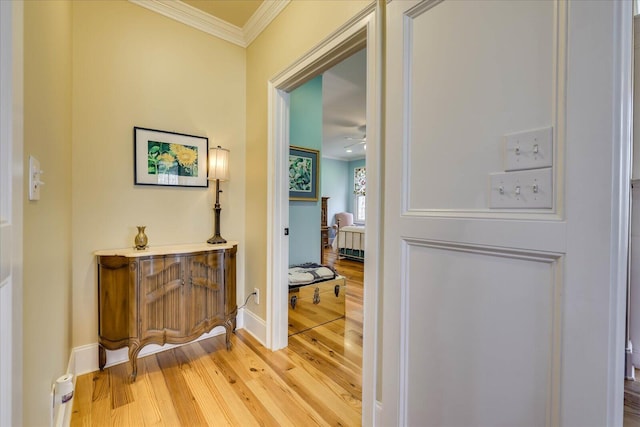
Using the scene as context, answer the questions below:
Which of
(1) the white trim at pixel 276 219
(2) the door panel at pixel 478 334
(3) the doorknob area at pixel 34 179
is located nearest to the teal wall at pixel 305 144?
(1) the white trim at pixel 276 219

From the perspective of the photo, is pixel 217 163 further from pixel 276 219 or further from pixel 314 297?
pixel 314 297

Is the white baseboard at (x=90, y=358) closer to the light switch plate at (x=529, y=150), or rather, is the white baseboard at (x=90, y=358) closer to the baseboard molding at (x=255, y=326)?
the baseboard molding at (x=255, y=326)

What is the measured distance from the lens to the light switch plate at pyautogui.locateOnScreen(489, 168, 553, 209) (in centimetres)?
80

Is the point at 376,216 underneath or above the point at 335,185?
underneath

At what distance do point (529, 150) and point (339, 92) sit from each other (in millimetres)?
3460

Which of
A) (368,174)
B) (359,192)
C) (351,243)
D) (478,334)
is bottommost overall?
(351,243)

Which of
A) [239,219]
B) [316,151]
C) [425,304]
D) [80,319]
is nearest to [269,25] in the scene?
[316,151]

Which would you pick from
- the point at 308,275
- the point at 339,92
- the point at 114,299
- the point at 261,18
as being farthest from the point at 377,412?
the point at 339,92

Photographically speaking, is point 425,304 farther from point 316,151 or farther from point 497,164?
point 316,151

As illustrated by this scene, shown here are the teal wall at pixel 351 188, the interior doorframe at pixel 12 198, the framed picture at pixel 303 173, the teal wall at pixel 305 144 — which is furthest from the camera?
the teal wall at pixel 351 188

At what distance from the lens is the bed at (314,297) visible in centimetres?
269

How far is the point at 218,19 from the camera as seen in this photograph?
2.33 metres

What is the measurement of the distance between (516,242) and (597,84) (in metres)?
0.45

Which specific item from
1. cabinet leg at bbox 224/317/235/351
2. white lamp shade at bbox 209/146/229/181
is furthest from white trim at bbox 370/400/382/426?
white lamp shade at bbox 209/146/229/181
